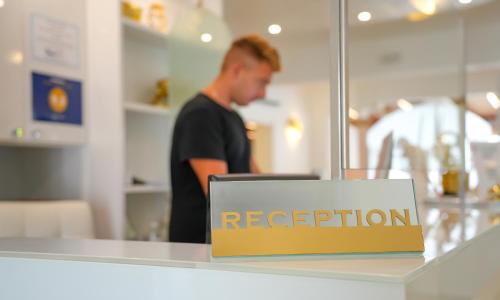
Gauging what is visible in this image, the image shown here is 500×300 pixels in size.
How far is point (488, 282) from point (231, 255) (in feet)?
2.36

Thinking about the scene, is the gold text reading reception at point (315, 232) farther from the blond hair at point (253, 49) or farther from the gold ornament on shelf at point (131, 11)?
the gold ornament on shelf at point (131, 11)

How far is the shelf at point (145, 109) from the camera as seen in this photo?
341 cm

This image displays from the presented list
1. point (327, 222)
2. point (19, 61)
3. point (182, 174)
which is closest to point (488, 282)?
point (327, 222)

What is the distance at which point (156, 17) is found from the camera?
3.71 meters

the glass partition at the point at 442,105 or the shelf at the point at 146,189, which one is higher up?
the glass partition at the point at 442,105

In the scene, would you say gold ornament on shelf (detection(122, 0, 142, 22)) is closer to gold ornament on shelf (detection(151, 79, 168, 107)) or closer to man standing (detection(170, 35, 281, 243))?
gold ornament on shelf (detection(151, 79, 168, 107))

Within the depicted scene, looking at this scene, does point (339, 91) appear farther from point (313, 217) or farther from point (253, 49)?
point (253, 49)

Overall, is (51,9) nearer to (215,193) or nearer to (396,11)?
(396,11)

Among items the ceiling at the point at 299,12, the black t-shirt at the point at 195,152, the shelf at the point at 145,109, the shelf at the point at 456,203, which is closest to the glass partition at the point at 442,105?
the shelf at the point at 456,203

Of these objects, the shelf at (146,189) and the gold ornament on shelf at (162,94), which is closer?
the shelf at (146,189)

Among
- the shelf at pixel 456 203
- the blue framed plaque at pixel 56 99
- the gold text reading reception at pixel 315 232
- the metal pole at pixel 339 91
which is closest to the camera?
the gold text reading reception at pixel 315 232

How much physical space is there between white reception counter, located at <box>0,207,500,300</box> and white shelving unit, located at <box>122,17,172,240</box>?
2551 millimetres

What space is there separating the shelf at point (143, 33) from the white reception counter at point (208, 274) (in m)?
2.47

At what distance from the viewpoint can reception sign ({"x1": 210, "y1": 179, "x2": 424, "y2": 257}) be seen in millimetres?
905
